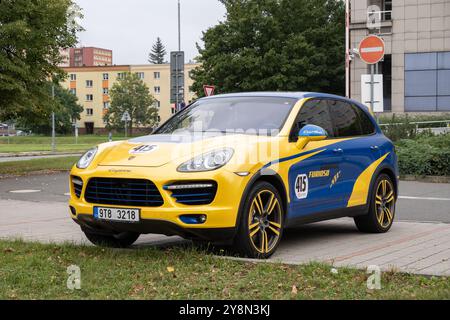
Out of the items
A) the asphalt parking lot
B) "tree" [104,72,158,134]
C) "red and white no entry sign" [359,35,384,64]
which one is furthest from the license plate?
"tree" [104,72,158,134]

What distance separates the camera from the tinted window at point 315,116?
775 cm

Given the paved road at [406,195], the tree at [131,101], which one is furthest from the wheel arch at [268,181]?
the tree at [131,101]

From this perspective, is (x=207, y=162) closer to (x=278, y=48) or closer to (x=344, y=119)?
(x=344, y=119)

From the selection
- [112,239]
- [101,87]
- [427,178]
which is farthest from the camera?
[101,87]

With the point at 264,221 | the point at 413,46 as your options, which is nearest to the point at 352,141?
the point at 264,221

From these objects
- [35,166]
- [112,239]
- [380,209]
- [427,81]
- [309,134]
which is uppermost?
[427,81]

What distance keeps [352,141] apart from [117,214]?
3229 mm

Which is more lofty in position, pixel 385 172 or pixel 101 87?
pixel 101 87

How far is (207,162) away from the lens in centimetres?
658

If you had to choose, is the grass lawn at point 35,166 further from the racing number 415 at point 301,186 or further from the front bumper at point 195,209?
the front bumper at point 195,209

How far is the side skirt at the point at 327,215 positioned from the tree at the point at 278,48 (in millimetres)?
39747

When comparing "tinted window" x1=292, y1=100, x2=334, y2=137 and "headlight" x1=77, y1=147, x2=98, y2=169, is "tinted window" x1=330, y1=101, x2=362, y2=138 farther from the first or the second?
"headlight" x1=77, y1=147, x2=98, y2=169

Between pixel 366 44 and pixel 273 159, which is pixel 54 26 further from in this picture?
pixel 273 159
